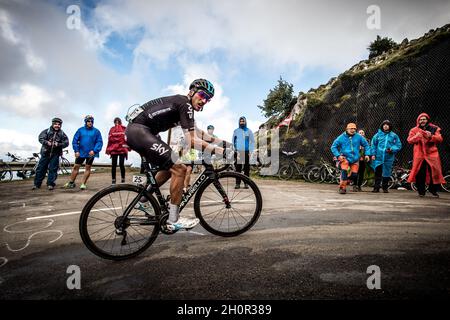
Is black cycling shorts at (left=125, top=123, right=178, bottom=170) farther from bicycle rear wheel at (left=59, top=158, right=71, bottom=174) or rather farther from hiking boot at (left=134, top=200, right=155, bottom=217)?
bicycle rear wheel at (left=59, top=158, right=71, bottom=174)

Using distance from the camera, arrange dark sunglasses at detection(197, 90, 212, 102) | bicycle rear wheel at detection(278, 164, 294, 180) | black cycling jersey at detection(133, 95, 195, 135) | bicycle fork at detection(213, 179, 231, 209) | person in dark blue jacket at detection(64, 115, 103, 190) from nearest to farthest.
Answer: black cycling jersey at detection(133, 95, 195, 135)
dark sunglasses at detection(197, 90, 212, 102)
bicycle fork at detection(213, 179, 231, 209)
person in dark blue jacket at detection(64, 115, 103, 190)
bicycle rear wheel at detection(278, 164, 294, 180)

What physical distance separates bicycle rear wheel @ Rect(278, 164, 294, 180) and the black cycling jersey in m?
12.0

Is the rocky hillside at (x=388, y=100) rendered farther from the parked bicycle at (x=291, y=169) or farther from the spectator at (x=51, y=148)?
the spectator at (x=51, y=148)

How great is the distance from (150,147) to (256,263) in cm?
182

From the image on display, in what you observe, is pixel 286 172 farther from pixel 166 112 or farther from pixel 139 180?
pixel 139 180

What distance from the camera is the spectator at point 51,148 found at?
8.15 metres

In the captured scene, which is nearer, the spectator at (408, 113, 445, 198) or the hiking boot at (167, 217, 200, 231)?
the hiking boot at (167, 217, 200, 231)

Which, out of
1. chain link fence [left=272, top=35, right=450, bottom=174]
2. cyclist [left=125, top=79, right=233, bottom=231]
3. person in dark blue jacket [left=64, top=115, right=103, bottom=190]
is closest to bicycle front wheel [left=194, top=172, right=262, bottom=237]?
cyclist [left=125, top=79, right=233, bottom=231]

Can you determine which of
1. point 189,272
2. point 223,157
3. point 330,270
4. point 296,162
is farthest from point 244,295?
point 296,162

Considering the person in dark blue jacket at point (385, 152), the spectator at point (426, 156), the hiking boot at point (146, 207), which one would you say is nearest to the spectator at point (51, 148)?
the hiking boot at point (146, 207)

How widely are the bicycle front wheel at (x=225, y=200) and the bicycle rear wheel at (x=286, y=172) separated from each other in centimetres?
1100

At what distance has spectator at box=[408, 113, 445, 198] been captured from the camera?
701cm
